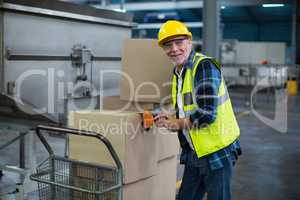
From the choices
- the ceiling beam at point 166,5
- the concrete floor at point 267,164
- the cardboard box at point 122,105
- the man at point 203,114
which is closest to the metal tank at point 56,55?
the cardboard box at point 122,105

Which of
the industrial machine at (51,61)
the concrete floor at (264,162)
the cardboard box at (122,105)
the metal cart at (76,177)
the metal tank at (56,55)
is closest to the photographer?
the metal cart at (76,177)

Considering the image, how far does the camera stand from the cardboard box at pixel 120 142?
91.2 inches

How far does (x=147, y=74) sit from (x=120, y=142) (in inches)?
23.7

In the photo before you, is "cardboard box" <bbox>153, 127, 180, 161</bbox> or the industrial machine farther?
the industrial machine

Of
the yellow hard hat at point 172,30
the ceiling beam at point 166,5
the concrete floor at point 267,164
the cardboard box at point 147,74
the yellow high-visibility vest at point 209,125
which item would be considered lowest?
the concrete floor at point 267,164

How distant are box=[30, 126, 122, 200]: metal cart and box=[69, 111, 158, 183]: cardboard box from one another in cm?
9

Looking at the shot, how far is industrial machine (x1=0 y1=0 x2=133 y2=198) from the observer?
134 inches

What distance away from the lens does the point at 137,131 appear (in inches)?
94.2

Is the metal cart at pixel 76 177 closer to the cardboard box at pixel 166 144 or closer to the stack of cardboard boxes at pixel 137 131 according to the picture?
the stack of cardboard boxes at pixel 137 131

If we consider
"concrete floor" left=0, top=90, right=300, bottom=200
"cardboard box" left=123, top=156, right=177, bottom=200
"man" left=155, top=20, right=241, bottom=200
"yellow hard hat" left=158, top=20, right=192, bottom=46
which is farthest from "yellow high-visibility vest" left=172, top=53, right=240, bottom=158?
"concrete floor" left=0, top=90, right=300, bottom=200

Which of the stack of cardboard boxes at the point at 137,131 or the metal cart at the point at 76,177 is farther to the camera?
the stack of cardboard boxes at the point at 137,131

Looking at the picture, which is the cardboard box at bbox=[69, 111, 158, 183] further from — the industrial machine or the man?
the industrial machine

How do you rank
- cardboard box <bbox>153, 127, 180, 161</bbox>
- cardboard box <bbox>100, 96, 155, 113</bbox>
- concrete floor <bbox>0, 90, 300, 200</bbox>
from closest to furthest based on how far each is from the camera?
cardboard box <bbox>153, 127, 180, 161</bbox>
cardboard box <bbox>100, 96, 155, 113</bbox>
concrete floor <bbox>0, 90, 300, 200</bbox>

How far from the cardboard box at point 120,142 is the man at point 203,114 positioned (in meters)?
0.16
